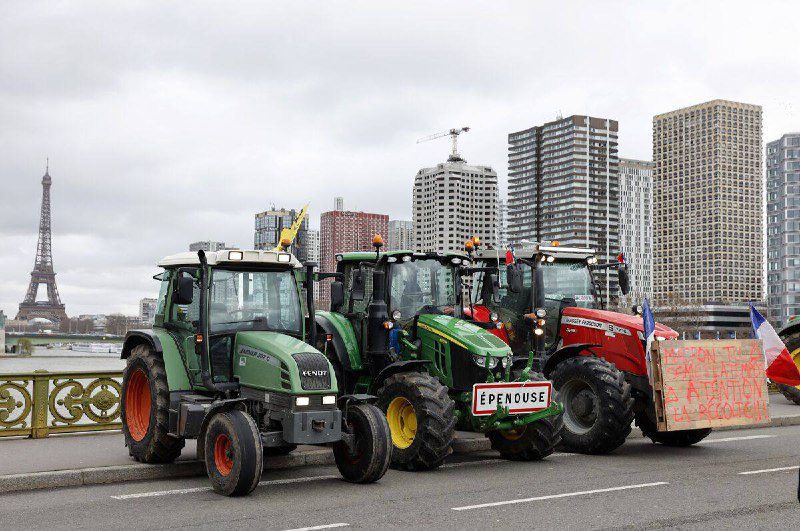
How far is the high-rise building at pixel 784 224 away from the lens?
465ft

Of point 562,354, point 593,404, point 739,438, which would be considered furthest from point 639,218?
point 593,404

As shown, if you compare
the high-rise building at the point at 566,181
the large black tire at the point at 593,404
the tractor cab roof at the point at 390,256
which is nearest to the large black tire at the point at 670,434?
the large black tire at the point at 593,404

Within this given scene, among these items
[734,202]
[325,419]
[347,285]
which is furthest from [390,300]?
[734,202]

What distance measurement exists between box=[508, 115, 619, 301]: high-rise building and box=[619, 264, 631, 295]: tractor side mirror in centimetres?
7634

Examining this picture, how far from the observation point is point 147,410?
36.7ft

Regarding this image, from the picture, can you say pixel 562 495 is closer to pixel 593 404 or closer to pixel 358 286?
pixel 593 404

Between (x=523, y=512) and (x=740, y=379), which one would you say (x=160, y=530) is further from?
(x=740, y=379)

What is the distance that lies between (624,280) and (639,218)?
618ft

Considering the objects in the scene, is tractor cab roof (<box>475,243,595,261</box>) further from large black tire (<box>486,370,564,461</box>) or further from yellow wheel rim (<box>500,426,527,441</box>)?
yellow wheel rim (<box>500,426,527,441</box>)

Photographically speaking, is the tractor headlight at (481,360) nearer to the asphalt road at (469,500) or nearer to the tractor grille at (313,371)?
A: the asphalt road at (469,500)

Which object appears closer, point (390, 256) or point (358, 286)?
point (358, 286)

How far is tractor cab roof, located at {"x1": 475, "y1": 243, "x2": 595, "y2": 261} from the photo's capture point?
1421 centimetres

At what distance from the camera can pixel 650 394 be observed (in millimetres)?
12641

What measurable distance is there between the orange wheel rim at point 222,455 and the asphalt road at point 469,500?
0.32 meters
